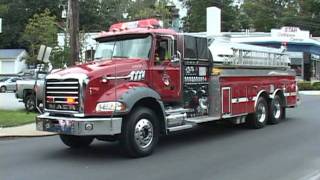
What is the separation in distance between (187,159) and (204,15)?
7902 centimetres

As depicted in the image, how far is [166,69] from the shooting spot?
12.8 m

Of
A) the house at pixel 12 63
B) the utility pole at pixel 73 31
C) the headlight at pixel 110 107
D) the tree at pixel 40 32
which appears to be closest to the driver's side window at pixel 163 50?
the headlight at pixel 110 107

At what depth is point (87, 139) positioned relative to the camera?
13.0 metres

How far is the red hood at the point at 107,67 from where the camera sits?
11477 mm

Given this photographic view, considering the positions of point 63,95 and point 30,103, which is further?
point 30,103

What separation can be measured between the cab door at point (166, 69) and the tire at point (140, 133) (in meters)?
0.83

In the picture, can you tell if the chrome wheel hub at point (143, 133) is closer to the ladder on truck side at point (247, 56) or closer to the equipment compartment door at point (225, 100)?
the equipment compartment door at point (225, 100)

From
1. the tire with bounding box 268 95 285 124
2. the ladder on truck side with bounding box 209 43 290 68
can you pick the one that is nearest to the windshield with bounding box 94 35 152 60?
the ladder on truck side with bounding box 209 43 290 68

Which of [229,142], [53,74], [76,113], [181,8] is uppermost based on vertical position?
[181,8]

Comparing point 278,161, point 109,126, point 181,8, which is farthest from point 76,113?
point 181,8

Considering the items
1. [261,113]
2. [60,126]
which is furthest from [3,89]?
[60,126]

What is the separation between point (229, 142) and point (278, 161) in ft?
9.49

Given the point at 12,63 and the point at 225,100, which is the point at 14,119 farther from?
the point at 12,63

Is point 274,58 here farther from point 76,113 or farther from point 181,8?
point 181,8
